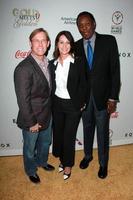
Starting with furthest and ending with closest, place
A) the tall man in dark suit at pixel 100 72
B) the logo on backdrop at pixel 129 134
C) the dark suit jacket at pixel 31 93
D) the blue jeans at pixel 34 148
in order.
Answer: the logo on backdrop at pixel 129 134, the blue jeans at pixel 34 148, the tall man in dark suit at pixel 100 72, the dark suit jacket at pixel 31 93

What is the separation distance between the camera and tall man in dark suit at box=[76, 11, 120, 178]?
8.57ft

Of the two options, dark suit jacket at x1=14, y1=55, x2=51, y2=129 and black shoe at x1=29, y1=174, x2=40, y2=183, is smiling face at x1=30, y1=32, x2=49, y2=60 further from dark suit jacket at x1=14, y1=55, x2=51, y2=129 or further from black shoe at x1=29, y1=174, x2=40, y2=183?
black shoe at x1=29, y1=174, x2=40, y2=183

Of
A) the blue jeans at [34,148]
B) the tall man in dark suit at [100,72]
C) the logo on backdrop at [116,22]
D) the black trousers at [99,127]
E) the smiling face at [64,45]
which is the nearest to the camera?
the smiling face at [64,45]

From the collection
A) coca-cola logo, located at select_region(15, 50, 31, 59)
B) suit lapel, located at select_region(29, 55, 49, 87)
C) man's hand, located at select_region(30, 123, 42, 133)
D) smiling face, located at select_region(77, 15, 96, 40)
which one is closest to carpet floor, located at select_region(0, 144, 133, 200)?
man's hand, located at select_region(30, 123, 42, 133)

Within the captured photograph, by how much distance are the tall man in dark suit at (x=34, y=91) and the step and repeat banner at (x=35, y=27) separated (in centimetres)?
52

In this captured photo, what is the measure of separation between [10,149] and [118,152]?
149 cm

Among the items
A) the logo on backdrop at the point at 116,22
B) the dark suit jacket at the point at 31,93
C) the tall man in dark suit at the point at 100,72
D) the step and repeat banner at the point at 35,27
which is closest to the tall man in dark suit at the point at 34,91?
the dark suit jacket at the point at 31,93

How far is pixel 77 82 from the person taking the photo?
260 centimetres

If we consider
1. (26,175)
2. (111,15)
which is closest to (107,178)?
(26,175)

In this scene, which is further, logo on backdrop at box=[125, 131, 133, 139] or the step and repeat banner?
logo on backdrop at box=[125, 131, 133, 139]

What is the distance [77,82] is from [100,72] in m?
0.27

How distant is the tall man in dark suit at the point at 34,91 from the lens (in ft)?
7.84

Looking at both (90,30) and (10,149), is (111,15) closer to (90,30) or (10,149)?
(90,30)

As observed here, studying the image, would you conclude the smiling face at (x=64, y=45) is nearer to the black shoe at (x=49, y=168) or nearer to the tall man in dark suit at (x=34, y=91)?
the tall man in dark suit at (x=34, y=91)
